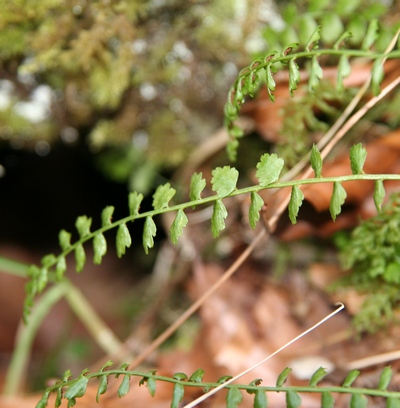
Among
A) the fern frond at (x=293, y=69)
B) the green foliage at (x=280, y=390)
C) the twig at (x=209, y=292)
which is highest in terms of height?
the fern frond at (x=293, y=69)

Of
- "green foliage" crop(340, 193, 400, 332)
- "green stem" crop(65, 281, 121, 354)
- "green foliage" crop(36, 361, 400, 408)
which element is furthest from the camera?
"green stem" crop(65, 281, 121, 354)

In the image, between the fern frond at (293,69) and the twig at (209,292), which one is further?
the twig at (209,292)

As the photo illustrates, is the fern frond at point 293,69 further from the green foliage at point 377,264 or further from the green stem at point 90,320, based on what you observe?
the green stem at point 90,320

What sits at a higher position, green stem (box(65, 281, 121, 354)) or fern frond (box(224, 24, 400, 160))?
fern frond (box(224, 24, 400, 160))

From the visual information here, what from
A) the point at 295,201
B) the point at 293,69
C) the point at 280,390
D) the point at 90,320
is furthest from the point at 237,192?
the point at 90,320

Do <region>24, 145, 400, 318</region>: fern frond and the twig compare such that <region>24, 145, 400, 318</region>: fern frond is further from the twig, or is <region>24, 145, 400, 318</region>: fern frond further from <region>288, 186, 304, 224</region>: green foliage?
the twig

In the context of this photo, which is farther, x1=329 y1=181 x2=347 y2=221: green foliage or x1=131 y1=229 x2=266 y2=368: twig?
x1=131 y1=229 x2=266 y2=368: twig

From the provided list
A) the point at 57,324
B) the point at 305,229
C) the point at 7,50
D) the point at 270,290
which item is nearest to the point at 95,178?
the point at 57,324

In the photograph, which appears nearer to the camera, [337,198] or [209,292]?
[337,198]

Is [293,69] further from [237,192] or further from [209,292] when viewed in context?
[209,292]

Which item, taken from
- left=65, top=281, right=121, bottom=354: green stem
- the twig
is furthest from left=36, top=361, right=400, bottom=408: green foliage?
left=65, top=281, right=121, bottom=354: green stem

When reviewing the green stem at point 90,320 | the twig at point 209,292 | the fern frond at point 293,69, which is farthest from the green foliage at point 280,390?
Answer: the green stem at point 90,320
